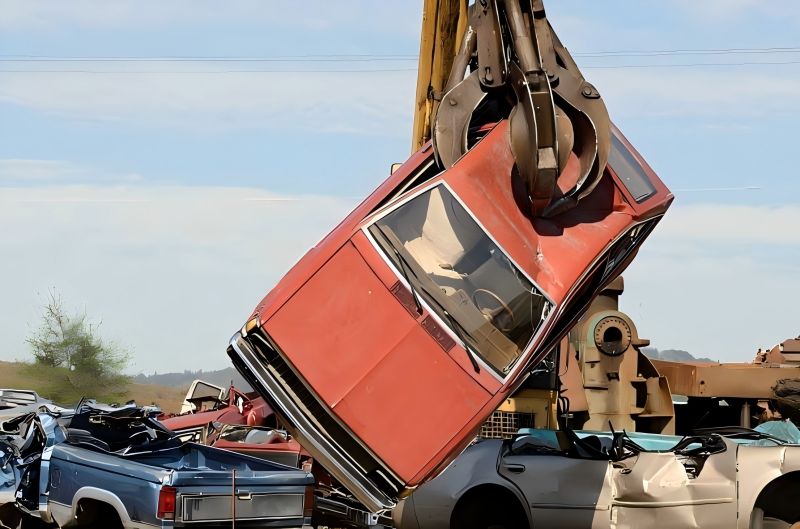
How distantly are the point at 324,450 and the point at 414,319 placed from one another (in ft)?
3.63

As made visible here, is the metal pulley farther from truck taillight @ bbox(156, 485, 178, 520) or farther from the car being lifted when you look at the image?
truck taillight @ bbox(156, 485, 178, 520)

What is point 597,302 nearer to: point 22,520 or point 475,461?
point 475,461

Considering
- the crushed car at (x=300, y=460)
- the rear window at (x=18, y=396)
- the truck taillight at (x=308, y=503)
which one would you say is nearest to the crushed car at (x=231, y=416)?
the crushed car at (x=300, y=460)

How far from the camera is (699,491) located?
981 cm

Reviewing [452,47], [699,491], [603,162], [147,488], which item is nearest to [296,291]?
[147,488]

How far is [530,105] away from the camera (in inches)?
363

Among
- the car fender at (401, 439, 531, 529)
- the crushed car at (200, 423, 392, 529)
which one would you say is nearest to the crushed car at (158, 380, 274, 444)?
the crushed car at (200, 423, 392, 529)

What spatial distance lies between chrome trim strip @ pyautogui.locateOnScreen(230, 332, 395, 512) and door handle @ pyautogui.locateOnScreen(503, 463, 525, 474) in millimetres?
2365

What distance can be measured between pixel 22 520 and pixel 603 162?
6007mm

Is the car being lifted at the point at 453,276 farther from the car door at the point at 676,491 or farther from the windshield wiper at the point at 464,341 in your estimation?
the car door at the point at 676,491

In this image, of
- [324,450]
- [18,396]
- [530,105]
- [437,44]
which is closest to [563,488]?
[324,450]

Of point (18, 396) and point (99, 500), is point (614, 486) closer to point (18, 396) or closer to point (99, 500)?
point (99, 500)

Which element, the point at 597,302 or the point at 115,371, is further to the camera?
the point at 115,371

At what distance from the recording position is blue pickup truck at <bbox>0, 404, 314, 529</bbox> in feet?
29.4
